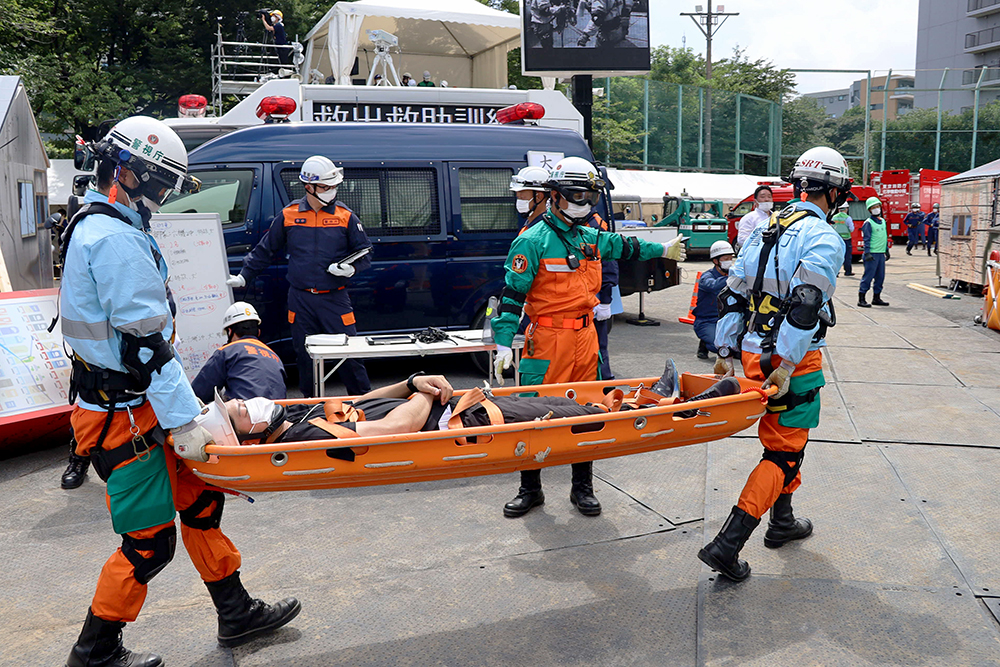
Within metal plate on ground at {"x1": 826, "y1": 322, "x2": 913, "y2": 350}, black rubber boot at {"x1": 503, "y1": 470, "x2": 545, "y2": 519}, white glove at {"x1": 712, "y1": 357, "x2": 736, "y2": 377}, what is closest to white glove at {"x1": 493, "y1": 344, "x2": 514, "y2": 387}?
black rubber boot at {"x1": 503, "y1": 470, "x2": 545, "y2": 519}

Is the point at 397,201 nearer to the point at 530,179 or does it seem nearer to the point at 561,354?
the point at 530,179

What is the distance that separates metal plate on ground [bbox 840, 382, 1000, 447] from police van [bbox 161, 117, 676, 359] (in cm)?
382

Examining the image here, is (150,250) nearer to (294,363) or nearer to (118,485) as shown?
(118,485)

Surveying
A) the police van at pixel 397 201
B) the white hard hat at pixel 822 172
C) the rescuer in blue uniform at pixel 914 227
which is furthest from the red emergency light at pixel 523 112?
the rescuer in blue uniform at pixel 914 227

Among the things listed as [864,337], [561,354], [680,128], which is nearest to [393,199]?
[561,354]

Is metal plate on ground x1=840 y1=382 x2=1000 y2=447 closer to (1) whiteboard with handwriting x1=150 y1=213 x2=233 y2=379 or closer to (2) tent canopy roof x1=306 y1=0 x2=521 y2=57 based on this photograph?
(1) whiteboard with handwriting x1=150 y1=213 x2=233 y2=379

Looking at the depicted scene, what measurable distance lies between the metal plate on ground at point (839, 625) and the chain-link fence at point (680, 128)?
30575mm

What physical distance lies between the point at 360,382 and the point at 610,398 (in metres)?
3.11

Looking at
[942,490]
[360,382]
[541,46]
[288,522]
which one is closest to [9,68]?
[541,46]

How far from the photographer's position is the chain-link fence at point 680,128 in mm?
33938

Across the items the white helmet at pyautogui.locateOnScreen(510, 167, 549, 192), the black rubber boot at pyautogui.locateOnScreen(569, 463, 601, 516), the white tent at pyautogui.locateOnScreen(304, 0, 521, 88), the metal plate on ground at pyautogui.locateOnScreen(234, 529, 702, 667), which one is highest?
the white tent at pyautogui.locateOnScreen(304, 0, 521, 88)

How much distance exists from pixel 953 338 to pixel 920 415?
490 cm

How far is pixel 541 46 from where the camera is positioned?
41.9 feet

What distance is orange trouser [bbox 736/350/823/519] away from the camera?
3.92m
